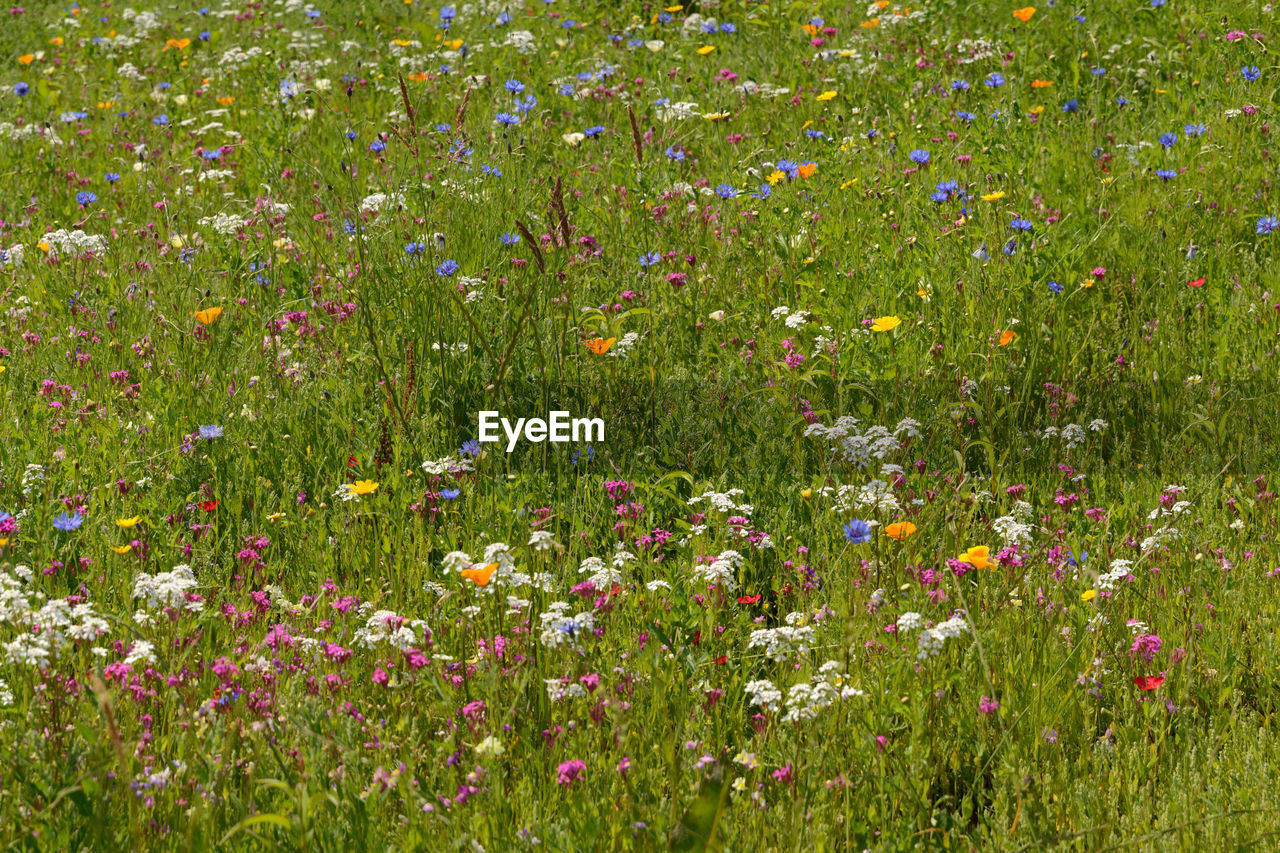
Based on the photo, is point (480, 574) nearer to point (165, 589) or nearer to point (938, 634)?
point (165, 589)

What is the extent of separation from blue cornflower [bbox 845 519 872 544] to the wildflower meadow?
2 cm

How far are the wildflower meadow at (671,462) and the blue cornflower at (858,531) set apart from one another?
2cm

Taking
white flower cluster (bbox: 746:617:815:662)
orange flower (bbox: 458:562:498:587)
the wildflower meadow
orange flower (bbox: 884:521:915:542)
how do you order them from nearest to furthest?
1. the wildflower meadow
2. white flower cluster (bbox: 746:617:815:662)
3. orange flower (bbox: 458:562:498:587)
4. orange flower (bbox: 884:521:915:542)

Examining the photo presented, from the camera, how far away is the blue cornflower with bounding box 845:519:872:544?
2.85 meters

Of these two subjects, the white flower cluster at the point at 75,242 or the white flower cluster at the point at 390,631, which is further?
the white flower cluster at the point at 75,242

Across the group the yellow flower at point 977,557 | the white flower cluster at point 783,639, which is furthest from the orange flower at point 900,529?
the white flower cluster at point 783,639

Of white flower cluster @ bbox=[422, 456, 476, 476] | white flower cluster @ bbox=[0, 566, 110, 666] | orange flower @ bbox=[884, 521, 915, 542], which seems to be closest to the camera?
white flower cluster @ bbox=[0, 566, 110, 666]

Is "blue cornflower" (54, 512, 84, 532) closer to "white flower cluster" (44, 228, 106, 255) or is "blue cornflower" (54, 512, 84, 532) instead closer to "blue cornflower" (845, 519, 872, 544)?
"blue cornflower" (845, 519, 872, 544)

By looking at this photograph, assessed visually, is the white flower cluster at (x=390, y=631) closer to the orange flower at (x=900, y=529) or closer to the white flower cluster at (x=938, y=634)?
the white flower cluster at (x=938, y=634)

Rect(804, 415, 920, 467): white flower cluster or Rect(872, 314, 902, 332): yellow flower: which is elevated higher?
Rect(872, 314, 902, 332): yellow flower

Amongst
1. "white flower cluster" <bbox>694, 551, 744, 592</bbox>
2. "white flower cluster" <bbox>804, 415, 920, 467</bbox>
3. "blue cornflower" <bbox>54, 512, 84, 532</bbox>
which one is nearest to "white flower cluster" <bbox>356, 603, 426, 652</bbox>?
"white flower cluster" <bbox>694, 551, 744, 592</bbox>

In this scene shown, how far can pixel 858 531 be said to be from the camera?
2865mm

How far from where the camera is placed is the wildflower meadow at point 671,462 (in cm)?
223

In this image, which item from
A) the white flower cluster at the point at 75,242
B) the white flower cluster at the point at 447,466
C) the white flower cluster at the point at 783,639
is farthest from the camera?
the white flower cluster at the point at 75,242
